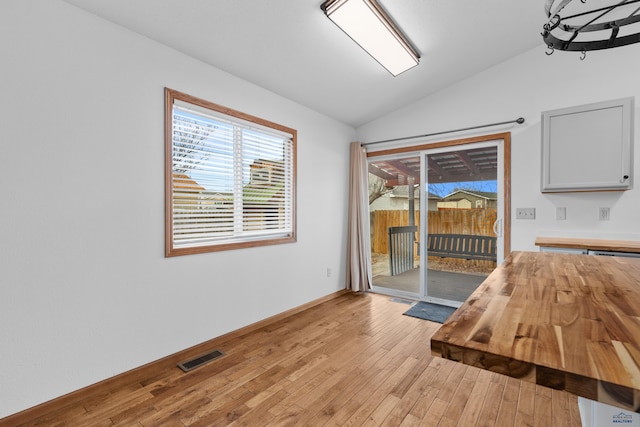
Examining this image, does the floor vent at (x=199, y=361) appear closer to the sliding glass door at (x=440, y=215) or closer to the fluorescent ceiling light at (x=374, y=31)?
the sliding glass door at (x=440, y=215)

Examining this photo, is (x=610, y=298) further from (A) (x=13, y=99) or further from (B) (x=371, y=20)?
(A) (x=13, y=99)

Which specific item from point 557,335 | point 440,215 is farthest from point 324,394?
point 440,215

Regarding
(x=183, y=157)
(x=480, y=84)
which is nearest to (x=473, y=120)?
(x=480, y=84)

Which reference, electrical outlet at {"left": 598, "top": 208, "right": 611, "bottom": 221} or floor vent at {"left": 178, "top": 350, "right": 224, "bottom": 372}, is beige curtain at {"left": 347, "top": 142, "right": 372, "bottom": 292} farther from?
electrical outlet at {"left": 598, "top": 208, "right": 611, "bottom": 221}

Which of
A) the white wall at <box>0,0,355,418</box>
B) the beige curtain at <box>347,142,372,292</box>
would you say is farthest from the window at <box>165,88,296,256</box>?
the beige curtain at <box>347,142,372,292</box>

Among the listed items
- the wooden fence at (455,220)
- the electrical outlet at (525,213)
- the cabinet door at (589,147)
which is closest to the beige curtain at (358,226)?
the wooden fence at (455,220)

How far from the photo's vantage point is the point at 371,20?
2.33 m

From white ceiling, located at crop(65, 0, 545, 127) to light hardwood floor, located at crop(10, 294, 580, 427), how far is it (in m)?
2.51

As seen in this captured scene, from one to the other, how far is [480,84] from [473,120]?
0.41 m

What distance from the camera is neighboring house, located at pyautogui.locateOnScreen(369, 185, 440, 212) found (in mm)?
3893

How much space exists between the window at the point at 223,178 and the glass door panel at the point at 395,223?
5.12ft

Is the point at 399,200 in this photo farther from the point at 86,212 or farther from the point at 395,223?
the point at 86,212

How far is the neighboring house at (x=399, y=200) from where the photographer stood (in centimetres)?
389

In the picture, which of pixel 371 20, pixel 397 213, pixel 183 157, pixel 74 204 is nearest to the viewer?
pixel 74 204
